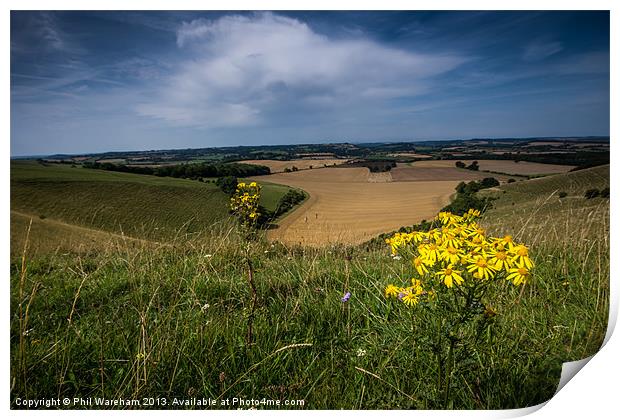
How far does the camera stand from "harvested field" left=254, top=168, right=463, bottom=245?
3.39 m

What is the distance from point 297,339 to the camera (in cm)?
229

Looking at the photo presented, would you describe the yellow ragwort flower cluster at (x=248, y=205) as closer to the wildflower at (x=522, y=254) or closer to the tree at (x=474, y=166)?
the wildflower at (x=522, y=254)

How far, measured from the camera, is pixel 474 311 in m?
1.63

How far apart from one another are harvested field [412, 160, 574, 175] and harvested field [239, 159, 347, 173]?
0.93 m

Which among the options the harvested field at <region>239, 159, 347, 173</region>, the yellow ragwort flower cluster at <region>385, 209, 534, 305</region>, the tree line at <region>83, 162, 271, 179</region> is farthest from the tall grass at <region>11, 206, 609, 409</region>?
the harvested field at <region>239, 159, 347, 173</region>

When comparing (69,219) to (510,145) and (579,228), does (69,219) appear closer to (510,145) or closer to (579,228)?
(510,145)

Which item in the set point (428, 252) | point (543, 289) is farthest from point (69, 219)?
point (543, 289)

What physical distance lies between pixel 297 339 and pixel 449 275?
116cm

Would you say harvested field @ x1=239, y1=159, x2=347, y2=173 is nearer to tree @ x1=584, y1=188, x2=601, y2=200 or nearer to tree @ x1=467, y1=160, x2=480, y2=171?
tree @ x1=467, y1=160, x2=480, y2=171

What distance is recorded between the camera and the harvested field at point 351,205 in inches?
133

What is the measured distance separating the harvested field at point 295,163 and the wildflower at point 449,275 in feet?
7.19

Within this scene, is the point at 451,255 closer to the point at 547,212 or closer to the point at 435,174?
the point at 435,174

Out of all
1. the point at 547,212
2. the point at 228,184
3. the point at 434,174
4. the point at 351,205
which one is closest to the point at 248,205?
the point at 228,184
